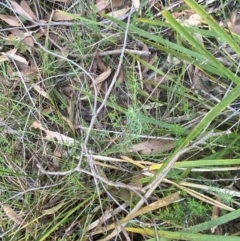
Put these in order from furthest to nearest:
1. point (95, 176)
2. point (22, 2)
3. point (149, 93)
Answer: point (22, 2), point (149, 93), point (95, 176)

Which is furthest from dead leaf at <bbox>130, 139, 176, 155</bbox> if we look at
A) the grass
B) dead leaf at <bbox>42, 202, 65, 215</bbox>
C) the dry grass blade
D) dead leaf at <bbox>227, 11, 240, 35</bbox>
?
dead leaf at <bbox>227, 11, 240, 35</bbox>

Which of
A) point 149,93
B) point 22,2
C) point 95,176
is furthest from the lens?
point 22,2

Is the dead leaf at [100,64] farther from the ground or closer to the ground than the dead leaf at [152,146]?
farther from the ground

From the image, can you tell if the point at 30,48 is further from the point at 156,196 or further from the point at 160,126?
the point at 156,196

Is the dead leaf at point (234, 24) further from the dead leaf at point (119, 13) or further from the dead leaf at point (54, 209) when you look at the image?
the dead leaf at point (54, 209)

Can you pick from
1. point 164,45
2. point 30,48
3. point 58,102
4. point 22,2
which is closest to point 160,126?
point 164,45

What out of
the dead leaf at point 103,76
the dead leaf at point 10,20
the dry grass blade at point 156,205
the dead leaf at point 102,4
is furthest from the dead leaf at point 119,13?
the dry grass blade at point 156,205

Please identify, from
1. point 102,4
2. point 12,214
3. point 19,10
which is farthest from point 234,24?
point 12,214

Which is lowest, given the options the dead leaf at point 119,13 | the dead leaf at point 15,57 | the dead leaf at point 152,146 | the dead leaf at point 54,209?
the dead leaf at point 54,209
